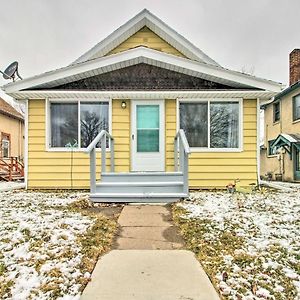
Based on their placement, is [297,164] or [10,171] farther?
[297,164]

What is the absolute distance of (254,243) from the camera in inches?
140

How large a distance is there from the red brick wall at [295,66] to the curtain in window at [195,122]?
1042 cm

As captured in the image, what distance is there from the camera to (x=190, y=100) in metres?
7.93

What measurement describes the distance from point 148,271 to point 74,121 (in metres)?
5.78

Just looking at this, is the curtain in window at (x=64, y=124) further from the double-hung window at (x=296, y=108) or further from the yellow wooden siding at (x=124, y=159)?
the double-hung window at (x=296, y=108)

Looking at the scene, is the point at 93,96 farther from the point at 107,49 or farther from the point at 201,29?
the point at 201,29

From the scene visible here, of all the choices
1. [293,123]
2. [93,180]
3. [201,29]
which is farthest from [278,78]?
[93,180]

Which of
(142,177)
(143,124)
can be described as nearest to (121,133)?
(143,124)

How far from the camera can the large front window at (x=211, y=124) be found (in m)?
7.99

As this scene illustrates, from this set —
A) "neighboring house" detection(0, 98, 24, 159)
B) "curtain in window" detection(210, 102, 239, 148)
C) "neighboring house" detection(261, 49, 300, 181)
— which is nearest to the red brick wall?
"neighboring house" detection(261, 49, 300, 181)

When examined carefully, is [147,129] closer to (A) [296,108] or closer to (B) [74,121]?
(B) [74,121]

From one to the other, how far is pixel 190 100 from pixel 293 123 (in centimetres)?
929

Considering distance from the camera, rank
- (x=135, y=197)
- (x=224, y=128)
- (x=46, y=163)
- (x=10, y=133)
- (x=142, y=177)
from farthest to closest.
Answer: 1. (x=10, y=133)
2. (x=224, y=128)
3. (x=46, y=163)
4. (x=142, y=177)
5. (x=135, y=197)

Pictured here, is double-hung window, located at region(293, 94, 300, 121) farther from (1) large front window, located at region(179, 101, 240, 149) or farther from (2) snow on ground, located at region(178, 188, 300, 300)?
(2) snow on ground, located at region(178, 188, 300, 300)
